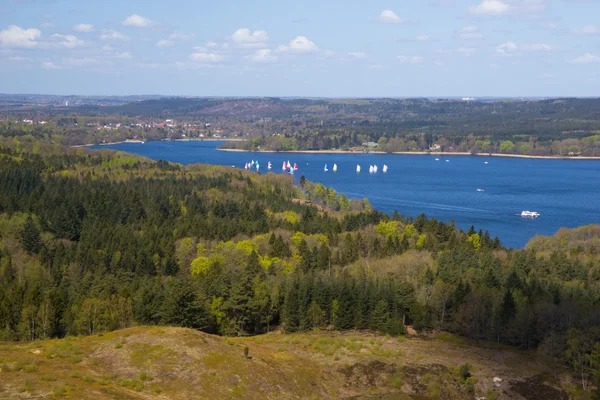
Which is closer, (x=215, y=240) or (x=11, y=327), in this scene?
(x=11, y=327)

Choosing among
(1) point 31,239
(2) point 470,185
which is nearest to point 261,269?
(1) point 31,239

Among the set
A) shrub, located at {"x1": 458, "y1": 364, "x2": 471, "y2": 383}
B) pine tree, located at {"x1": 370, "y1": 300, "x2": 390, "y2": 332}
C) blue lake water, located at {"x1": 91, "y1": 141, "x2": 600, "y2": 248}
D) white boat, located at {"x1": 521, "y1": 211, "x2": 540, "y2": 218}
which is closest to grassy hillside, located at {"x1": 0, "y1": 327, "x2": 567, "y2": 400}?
shrub, located at {"x1": 458, "y1": 364, "x2": 471, "y2": 383}

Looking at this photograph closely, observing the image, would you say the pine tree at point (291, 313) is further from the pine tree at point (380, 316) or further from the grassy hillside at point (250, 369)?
the pine tree at point (380, 316)

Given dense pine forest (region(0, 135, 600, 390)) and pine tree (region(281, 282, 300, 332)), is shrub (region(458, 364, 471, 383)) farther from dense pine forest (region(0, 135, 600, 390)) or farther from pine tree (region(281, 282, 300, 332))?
pine tree (region(281, 282, 300, 332))

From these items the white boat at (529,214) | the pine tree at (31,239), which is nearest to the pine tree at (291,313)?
the pine tree at (31,239)

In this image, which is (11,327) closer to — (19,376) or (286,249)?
(19,376)

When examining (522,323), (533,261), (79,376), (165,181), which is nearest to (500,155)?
(165,181)
